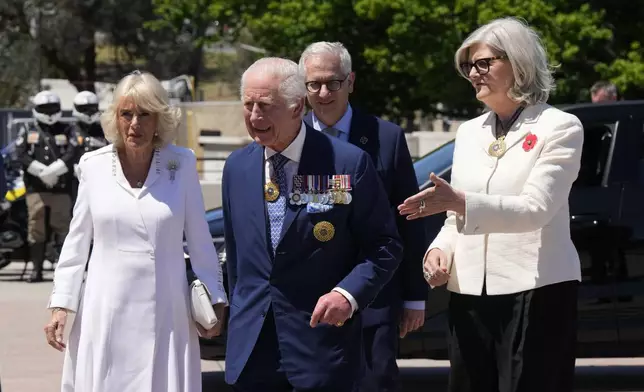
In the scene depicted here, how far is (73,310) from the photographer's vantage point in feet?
16.9

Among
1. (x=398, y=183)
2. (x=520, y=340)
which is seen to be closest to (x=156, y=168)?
(x=398, y=183)

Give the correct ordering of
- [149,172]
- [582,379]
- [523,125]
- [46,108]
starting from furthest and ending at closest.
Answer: [46,108] → [582,379] → [149,172] → [523,125]

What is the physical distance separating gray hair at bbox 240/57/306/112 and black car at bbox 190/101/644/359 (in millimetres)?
3431

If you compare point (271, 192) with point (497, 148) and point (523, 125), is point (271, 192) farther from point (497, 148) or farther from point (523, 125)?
point (523, 125)

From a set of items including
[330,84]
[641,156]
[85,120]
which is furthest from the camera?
[85,120]

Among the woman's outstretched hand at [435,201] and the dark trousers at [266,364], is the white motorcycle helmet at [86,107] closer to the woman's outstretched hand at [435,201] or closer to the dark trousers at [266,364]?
the dark trousers at [266,364]

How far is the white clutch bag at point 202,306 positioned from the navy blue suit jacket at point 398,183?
929mm

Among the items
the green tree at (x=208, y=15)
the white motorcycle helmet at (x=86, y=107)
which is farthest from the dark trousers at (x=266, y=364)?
the green tree at (x=208, y=15)

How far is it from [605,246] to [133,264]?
369cm

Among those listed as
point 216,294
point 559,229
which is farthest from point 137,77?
point 559,229

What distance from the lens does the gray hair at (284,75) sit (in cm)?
451

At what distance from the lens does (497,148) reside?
15.5 feet

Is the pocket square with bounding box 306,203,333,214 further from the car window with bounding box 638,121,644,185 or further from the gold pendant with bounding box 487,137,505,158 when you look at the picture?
the car window with bounding box 638,121,644,185

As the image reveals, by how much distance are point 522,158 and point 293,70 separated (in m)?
0.84
